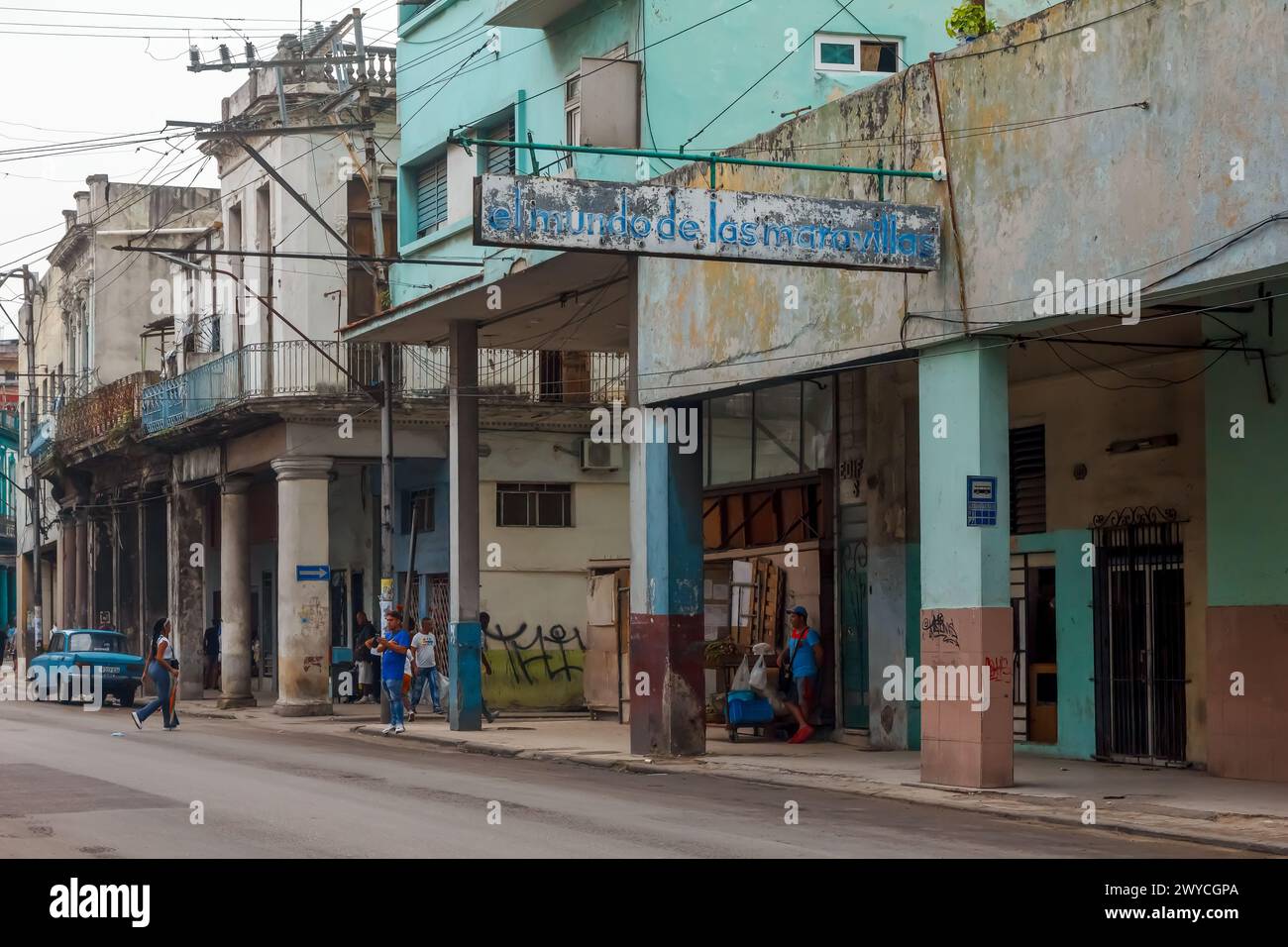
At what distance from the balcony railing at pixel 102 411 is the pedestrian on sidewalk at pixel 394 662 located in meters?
15.9

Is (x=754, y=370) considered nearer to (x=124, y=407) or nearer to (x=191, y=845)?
(x=191, y=845)

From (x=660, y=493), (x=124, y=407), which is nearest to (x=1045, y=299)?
(x=660, y=493)

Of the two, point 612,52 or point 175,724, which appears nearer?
point 612,52

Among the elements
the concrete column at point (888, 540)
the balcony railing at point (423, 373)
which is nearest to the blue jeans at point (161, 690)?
the balcony railing at point (423, 373)

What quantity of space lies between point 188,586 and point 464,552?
13.8 metres

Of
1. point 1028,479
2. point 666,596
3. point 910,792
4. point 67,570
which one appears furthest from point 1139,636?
point 67,570

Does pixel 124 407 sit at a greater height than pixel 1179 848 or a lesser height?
greater

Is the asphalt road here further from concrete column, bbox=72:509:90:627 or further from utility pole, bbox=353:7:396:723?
concrete column, bbox=72:509:90:627

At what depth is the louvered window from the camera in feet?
70.8

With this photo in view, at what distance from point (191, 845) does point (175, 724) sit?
15376 mm

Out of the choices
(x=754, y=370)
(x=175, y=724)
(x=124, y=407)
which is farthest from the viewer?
(x=124, y=407)

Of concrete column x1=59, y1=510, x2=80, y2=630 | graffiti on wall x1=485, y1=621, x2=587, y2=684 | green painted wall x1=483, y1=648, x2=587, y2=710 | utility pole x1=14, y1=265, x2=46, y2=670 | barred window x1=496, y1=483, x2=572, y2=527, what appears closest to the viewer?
green painted wall x1=483, y1=648, x2=587, y2=710

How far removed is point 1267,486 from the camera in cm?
1777

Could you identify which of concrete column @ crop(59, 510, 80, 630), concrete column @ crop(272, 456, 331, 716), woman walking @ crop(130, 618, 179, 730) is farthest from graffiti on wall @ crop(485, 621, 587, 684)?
concrete column @ crop(59, 510, 80, 630)
